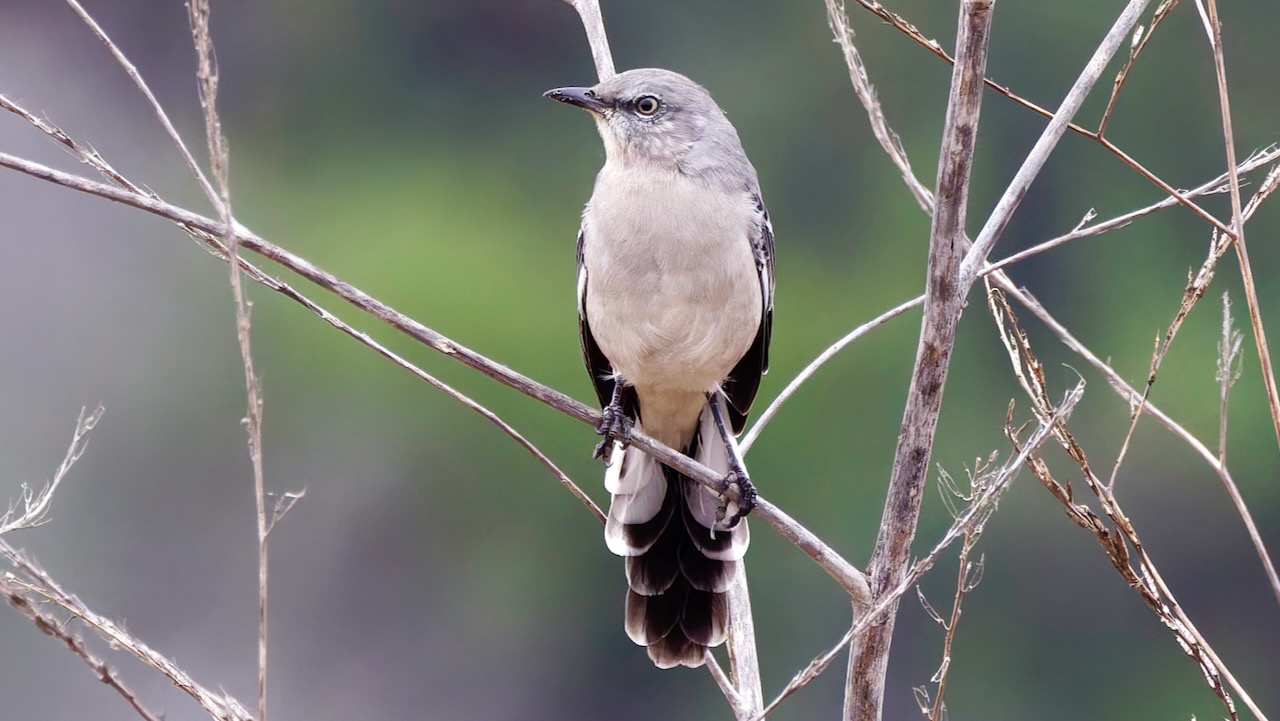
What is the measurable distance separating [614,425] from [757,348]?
534 millimetres

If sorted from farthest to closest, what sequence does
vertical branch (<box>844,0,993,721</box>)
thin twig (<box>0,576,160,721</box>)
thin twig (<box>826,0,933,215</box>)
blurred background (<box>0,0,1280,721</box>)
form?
blurred background (<box>0,0,1280,721</box>)
thin twig (<box>826,0,933,215</box>)
vertical branch (<box>844,0,993,721</box>)
thin twig (<box>0,576,160,721</box>)

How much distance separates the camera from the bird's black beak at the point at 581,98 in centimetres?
260

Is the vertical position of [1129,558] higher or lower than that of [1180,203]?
lower

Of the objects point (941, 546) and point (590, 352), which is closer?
point (941, 546)

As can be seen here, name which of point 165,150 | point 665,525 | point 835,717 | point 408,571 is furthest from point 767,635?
point 165,150

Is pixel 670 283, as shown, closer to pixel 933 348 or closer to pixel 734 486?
pixel 734 486

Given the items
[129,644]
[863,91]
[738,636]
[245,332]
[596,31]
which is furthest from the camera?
[596,31]

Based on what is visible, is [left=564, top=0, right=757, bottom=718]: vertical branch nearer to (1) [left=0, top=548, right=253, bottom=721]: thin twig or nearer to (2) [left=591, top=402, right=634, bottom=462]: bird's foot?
(2) [left=591, top=402, right=634, bottom=462]: bird's foot

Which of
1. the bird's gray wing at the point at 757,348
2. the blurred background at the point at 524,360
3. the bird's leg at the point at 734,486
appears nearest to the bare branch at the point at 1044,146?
the bird's leg at the point at 734,486

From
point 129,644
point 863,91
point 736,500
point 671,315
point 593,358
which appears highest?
point 863,91

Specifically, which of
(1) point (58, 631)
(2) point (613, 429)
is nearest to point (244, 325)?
(1) point (58, 631)

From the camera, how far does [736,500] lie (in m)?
2.39

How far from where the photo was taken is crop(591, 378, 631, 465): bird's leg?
7.29ft

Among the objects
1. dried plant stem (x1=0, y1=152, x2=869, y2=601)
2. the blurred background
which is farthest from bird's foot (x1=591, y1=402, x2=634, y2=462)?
the blurred background
